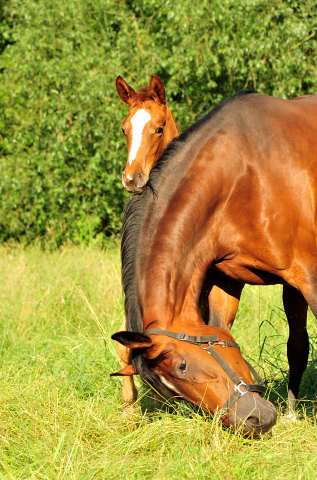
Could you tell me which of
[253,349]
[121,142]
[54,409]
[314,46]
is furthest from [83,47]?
[54,409]

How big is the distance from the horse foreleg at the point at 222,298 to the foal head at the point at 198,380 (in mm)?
903

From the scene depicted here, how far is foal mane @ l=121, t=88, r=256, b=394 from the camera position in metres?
2.58

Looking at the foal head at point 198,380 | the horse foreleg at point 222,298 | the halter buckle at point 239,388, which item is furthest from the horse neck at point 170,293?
the horse foreleg at point 222,298

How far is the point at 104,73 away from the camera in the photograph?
902cm

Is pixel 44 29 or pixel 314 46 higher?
pixel 44 29

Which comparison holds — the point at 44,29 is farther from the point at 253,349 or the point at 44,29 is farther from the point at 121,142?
the point at 253,349

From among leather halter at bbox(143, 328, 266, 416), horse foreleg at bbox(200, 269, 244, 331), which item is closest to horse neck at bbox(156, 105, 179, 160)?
horse foreleg at bbox(200, 269, 244, 331)

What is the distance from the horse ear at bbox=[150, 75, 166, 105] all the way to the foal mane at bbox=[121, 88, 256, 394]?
89 centimetres

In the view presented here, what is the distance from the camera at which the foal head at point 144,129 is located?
3.56 metres

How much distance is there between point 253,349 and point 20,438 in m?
2.21

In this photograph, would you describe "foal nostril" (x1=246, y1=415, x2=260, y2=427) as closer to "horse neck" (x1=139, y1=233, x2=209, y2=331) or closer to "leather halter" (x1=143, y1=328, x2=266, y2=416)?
"leather halter" (x1=143, y1=328, x2=266, y2=416)

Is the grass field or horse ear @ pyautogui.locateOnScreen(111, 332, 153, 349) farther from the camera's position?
the grass field

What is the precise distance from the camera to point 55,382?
3723 mm

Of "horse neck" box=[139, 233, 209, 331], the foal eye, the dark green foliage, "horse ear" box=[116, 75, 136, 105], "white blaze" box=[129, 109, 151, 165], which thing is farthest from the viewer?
the dark green foliage
